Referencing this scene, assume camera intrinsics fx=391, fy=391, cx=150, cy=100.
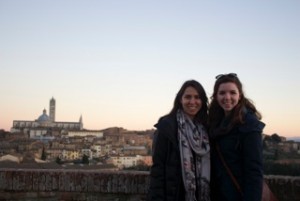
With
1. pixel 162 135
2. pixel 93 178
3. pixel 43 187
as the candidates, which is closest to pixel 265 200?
pixel 162 135

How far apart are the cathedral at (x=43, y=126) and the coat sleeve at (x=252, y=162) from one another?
124 meters

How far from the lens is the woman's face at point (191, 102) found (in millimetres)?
3209

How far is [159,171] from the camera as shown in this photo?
3.05 metres

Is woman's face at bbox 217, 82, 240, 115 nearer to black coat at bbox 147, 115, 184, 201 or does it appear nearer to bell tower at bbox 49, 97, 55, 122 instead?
black coat at bbox 147, 115, 184, 201

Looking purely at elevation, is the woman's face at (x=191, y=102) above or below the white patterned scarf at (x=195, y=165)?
above

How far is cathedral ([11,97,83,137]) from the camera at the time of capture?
124 m

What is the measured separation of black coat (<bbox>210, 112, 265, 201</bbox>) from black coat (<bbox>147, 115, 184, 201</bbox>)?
0.29 metres

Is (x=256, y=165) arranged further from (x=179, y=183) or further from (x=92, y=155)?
(x=92, y=155)

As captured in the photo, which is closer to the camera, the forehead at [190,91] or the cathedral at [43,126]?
the forehead at [190,91]

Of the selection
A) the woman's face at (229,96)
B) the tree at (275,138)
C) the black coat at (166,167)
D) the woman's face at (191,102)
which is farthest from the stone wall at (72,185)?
the tree at (275,138)

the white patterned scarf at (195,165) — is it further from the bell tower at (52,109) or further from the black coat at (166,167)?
the bell tower at (52,109)

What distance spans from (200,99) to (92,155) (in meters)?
93.0

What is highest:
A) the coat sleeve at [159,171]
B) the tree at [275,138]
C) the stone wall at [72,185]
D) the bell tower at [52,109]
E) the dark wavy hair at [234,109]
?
the bell tower at [52,109]

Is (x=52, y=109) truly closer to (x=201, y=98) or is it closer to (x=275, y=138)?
(x=275, y=138)
